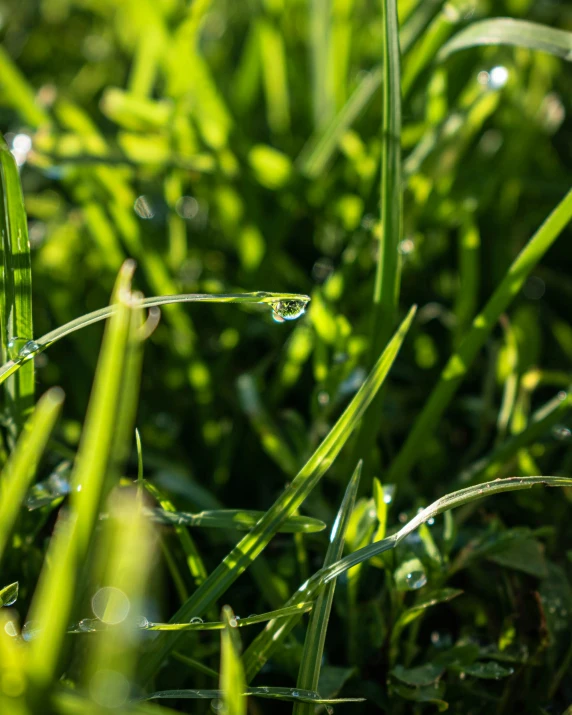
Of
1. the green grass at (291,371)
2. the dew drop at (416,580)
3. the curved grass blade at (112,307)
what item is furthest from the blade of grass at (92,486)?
the dew drop at (416,580)

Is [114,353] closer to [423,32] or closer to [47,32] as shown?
[423,32]

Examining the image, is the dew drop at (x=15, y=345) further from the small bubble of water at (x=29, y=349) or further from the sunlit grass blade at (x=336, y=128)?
the sunlit grass blade at (x=336, y=128)

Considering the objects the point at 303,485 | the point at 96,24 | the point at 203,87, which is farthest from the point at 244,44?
the point at 303,485

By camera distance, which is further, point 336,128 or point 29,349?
point 336,128

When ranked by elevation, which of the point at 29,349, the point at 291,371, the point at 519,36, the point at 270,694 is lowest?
the point at 270,694

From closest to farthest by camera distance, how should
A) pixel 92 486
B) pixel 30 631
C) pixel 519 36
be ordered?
pixel 92 486 < pixel 30 631 < pixel 519 36

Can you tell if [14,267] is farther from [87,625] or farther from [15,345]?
[87,625]

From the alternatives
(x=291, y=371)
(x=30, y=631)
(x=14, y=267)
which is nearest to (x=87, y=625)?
(x=30, y=631)

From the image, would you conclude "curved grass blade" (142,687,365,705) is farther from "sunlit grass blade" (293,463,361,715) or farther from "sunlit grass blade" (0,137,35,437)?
"sunlit grass blade" (0,137,35,437)

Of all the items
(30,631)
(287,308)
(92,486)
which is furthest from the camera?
(287,308)

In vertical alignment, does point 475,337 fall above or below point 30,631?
above
